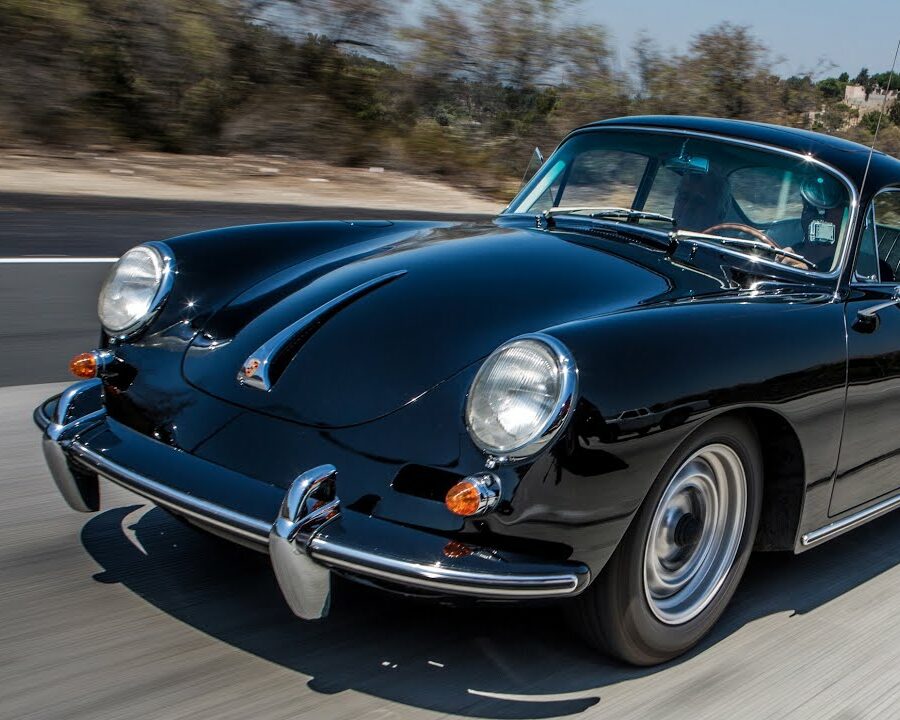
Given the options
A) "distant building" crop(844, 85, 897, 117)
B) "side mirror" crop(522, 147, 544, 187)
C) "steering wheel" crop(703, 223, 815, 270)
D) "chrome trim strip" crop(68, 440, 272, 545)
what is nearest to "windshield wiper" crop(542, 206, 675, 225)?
"steering wheel" crop(703, 223, 815, 270)

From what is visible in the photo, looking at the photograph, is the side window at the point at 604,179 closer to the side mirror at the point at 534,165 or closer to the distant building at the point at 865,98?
the side mirror at the point at 534,165

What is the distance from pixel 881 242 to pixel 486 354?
5.47 ft

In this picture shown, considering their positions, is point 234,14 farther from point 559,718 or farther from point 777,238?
point 559,718

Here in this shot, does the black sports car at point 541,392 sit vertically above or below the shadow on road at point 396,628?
A: above

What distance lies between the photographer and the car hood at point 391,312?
274cm

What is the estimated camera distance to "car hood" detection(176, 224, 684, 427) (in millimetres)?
2742

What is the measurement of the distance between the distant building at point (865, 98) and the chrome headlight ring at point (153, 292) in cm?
228

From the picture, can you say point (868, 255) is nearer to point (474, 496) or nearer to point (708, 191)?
point (708, 191)

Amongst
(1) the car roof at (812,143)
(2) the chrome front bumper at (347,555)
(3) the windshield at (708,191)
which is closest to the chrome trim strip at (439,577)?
(2) the chrome front bumper at (347,555)

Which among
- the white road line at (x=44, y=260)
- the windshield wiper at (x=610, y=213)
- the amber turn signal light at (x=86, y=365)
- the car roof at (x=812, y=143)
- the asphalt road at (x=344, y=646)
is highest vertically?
the car roof at (x=812, y=143)

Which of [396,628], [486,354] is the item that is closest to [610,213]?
[486,354]

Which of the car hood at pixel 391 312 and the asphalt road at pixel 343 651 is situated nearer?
the asphalt road at pixel 343 651

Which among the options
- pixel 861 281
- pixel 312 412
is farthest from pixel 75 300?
pixel 861 281

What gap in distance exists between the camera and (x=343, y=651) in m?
2.68
